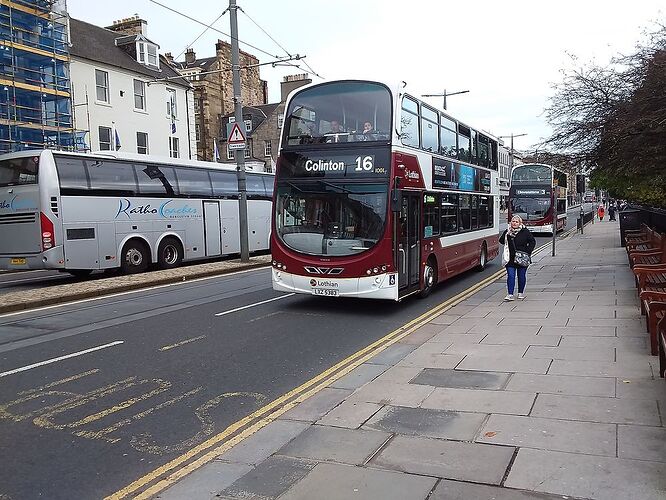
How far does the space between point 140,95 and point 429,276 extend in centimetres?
2603

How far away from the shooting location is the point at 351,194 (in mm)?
10000

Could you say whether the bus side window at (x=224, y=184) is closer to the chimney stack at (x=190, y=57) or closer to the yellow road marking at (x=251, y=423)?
the yellow road marking at (x=251, y=423)

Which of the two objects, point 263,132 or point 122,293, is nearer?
point 122,293

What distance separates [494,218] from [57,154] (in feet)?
40.5

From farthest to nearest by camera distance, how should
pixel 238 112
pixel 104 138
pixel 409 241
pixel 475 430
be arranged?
pixel 104 138 < pixel 238 112 < pixel 409 241 < pixel 475 430

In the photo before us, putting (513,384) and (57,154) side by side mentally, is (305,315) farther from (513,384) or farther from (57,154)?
(57,154)

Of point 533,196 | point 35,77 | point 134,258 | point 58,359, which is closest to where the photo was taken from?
point 58,359

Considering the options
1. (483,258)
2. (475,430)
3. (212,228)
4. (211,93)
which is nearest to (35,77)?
(212,228)

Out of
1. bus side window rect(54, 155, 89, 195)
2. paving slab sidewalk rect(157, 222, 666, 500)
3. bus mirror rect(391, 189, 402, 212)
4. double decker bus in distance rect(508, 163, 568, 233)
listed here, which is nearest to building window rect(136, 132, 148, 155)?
bus side window rect(54, 155, 89, 195)

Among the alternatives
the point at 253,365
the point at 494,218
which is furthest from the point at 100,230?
the point at 494,218

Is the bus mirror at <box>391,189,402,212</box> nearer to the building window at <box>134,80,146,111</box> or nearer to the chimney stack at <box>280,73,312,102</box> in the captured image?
the building window at <box>134,80,146,111</box>

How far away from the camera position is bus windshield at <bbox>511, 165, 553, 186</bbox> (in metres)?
31.1

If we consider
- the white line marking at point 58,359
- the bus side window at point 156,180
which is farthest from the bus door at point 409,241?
the bus side window at point 156,180

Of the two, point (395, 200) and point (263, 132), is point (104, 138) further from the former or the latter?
point (263, 132)
